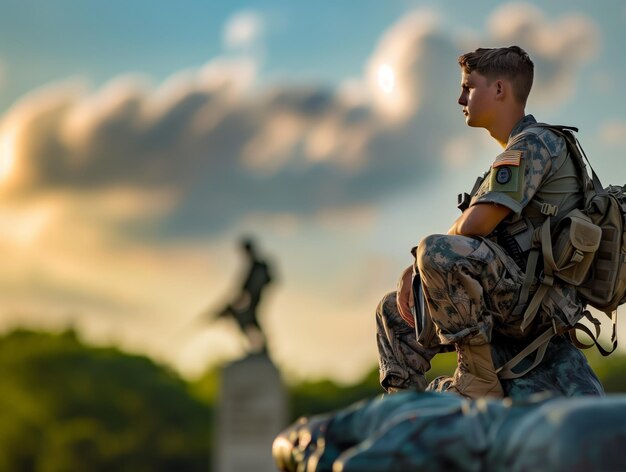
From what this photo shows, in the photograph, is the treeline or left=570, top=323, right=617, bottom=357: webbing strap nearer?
left=570, top=323, right=617, bottom=357: webbing strap

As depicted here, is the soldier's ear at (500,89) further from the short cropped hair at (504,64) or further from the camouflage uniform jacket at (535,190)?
the camouflage uniform jacket at (535,190)

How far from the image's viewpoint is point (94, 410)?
4644cm

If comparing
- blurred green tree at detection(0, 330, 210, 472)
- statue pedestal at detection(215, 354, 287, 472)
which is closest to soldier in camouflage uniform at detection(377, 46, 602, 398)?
statue pedestal at detection(215, 354, 287, 472)

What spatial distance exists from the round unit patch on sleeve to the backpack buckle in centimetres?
16

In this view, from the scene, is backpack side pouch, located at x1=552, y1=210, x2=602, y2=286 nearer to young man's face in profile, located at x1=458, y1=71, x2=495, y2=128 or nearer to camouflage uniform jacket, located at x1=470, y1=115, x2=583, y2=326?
camouflage uniform jacket, located at x1=470, y1=115, x2=583, y2=326

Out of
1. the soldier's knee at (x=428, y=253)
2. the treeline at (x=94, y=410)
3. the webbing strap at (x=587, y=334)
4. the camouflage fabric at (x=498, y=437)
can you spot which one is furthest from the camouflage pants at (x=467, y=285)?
the treeline at (x=94, y=410)

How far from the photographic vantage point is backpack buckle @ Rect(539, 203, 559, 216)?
4434 millimetres

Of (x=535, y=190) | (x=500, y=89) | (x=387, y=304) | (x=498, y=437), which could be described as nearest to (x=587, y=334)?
(x=535, y=190)

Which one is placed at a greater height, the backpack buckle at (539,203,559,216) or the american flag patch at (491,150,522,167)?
the american flag patch at (491,150,522,167)

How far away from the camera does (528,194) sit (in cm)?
440

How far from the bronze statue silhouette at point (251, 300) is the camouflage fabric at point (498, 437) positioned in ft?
66.4

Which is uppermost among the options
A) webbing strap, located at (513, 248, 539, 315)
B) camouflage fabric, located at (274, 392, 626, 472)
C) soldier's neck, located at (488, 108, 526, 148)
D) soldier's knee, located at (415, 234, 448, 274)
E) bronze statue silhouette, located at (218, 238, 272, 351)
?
bronze statue silhouette, located at (218, 238, 272, 351)

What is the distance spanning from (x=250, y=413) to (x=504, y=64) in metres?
18.5

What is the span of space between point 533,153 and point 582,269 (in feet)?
1.29
